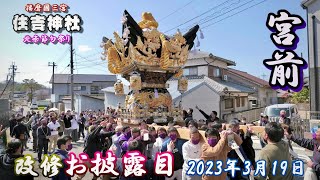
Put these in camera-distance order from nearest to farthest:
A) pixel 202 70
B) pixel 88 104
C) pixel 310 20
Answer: pixel 310 20, pixel 202 70, pixel 88 104

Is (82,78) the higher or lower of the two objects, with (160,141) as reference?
higher

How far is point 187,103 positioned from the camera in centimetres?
1952

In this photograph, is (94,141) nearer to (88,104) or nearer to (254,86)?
(88,104)

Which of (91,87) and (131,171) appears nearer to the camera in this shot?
(131,171)

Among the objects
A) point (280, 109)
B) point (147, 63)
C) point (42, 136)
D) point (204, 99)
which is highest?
point (147, 63)

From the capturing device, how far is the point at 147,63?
955 centimetres

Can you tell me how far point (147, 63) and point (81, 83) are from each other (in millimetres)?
44731

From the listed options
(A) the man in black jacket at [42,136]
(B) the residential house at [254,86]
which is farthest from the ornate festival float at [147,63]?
(B) the residential house at [254,86]

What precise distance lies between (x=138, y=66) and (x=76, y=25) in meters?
2.83

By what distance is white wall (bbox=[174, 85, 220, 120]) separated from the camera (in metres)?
18.8

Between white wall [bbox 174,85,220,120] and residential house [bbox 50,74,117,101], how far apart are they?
34262 mm

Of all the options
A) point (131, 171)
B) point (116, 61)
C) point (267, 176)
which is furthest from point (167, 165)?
point (116, 61)

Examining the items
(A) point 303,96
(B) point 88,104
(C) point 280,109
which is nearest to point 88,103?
(B) point 88,104

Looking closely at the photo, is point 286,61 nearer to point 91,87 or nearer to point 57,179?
point 57,179
